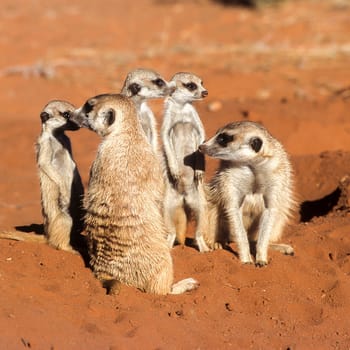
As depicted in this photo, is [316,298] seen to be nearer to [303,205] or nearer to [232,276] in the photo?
[232,276]

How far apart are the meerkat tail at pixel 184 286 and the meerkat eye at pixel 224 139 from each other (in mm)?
1049

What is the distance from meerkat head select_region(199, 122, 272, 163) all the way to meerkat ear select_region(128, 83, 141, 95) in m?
0.87

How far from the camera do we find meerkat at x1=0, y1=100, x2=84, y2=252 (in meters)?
5.45

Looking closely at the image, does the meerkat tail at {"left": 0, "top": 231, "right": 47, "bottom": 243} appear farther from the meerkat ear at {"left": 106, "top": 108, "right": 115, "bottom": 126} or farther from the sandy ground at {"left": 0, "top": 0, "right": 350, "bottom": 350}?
the meerkat ear at {"left": 106, "top": 108, "right": 115, "bottom": 126}

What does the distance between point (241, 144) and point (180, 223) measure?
3.36 feet

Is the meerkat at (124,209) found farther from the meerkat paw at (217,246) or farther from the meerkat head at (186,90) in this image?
the meerkat head at (186,90)

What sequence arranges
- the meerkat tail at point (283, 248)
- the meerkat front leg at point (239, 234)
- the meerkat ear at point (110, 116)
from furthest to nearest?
the meerkat tail at point (283, 248) → the meerkat front leg at point (239, 234) → the meerkat ear at point (110, 116)

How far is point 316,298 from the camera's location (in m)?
5.13

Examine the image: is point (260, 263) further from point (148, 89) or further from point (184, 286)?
point (148, 89)

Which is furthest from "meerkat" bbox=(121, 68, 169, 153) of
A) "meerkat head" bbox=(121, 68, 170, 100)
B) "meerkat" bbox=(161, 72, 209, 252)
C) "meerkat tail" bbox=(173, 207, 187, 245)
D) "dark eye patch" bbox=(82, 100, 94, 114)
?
"dark eye patch" bbox=(82, 100, 94, 114)

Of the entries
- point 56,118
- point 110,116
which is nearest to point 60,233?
point 56,118

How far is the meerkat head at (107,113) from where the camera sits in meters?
4.80

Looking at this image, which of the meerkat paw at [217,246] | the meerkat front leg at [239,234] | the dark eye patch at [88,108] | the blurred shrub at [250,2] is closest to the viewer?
the dark eye patch at [88,108]

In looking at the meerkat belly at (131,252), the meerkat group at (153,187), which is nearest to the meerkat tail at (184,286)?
the meerkat group at (153,187)
